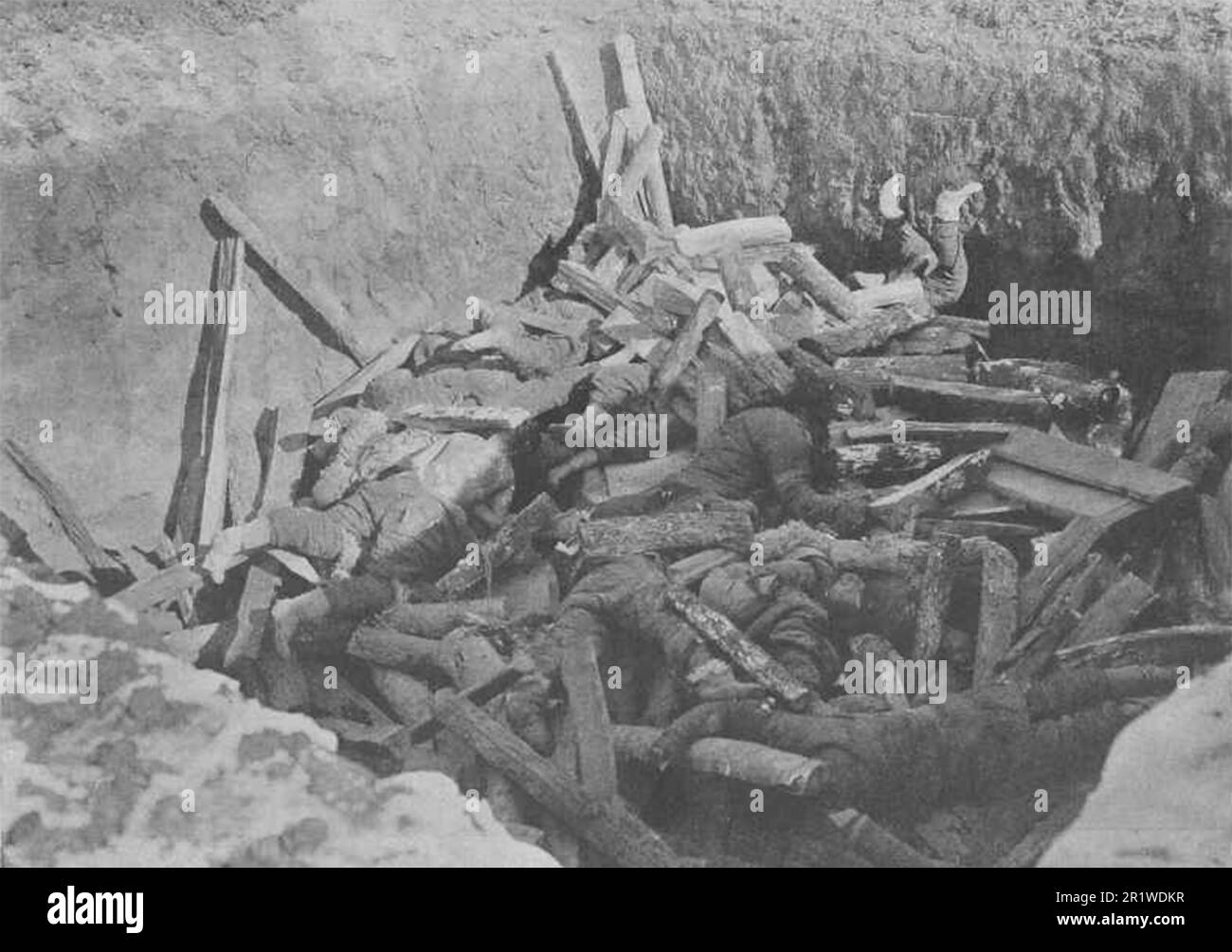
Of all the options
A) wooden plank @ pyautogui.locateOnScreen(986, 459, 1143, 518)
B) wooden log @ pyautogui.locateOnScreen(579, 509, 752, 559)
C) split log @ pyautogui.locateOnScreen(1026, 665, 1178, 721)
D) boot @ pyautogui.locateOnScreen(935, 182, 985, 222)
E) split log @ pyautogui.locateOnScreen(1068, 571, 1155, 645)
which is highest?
boot @ pyautogui.locateOnScreen(935, 182, 985, 222)

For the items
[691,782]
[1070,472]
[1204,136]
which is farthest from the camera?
[1204,136]

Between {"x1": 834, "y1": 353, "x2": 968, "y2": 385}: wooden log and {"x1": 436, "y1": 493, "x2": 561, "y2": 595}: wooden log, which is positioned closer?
{"x1": 436, "y1": 493, "x2": 561, "y2": 595}: wooden log

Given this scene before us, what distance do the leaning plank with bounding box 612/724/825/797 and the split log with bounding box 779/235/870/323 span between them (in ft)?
6.22

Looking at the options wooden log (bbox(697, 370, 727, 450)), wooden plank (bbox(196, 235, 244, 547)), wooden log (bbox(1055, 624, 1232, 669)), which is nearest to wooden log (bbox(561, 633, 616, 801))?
wooden log (bbox(697, 370, 727, 450))

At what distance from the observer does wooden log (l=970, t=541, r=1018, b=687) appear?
18.4 feet

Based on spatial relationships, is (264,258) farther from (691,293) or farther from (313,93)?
(691,293)

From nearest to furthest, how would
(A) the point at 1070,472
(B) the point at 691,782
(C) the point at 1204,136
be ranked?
1. (B) the point at 691,782
2. (A) the point at 1070,472
3. (C) the point at 1204,136

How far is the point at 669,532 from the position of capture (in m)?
5.79

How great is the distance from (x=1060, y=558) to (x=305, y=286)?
3.16m

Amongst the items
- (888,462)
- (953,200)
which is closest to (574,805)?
(888,462)

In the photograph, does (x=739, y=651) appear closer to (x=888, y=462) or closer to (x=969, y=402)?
(x=888, y=462)

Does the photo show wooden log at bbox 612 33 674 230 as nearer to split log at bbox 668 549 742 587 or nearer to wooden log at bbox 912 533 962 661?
split log at bbox 668 549 742 587
